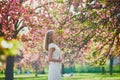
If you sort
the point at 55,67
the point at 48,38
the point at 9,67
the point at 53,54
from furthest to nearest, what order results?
the point at 9,67, the point at 55,67, the point at 53,54, the point at 48,38

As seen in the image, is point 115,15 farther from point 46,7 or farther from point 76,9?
point 46,7

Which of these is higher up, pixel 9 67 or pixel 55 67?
pixel 9 67

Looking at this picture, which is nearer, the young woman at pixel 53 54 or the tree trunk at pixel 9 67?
the young woman at pixel 53 54

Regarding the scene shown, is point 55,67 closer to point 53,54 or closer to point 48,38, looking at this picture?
point 53,54

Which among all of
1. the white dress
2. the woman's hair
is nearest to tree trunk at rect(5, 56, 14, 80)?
the white dress

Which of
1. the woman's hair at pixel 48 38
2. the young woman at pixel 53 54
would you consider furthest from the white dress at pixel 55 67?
the woman's hair at pixel 48 38

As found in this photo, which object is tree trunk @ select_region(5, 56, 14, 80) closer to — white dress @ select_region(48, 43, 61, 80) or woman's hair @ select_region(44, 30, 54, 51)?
white dress @ select_region(48, 43, 61, 80)

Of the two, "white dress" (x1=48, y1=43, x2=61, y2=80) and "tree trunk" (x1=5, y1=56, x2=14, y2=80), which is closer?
"white dress" (x1=48, y1=43, x2=61, y2=80)

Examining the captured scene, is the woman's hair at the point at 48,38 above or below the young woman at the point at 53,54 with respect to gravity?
above

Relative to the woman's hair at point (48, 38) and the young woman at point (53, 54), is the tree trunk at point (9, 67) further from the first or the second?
the woman's hair at point (48, 38)

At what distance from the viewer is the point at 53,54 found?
27.3 feet

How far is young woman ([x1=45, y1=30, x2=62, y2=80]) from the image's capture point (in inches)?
310

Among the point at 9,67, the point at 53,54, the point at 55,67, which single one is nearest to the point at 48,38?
the point at 53,54

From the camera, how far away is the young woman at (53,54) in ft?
25.9
